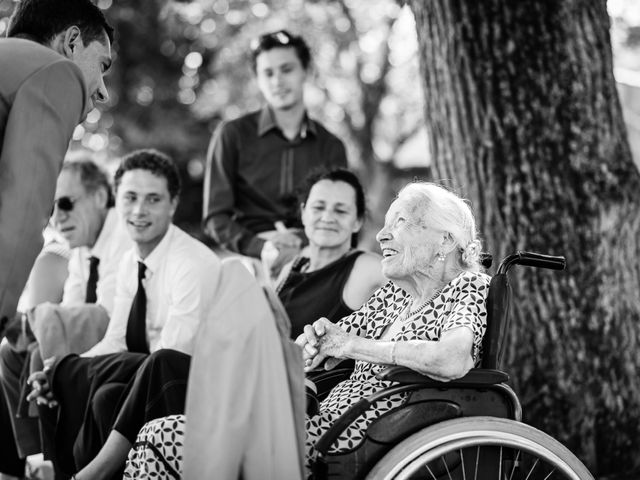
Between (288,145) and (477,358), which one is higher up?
(288,145)

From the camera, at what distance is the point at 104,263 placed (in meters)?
5.12

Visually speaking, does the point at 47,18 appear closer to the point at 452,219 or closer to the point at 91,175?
the point at 452,219

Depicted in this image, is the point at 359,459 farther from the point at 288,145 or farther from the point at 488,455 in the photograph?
the point at 288,145

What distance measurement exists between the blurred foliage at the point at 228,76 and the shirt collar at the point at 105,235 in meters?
8.04

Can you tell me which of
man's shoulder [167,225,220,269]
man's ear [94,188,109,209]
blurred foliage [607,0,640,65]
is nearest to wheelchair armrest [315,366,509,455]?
man's shoulder [167,225,220,269]

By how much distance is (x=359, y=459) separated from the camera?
118 inches

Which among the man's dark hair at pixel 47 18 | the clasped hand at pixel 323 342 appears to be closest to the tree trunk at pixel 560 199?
the clasped hand at pixel 323 342

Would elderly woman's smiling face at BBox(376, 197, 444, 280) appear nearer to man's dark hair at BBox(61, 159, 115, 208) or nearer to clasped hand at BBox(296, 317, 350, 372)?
clasped hand at BBox(296, 317, 350, 372)

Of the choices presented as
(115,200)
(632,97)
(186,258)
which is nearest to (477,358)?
(186,258)

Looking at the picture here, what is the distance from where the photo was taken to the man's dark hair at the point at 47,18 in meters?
3.06

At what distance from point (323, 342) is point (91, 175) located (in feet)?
7.63

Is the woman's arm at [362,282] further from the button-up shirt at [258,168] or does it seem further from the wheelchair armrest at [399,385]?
the wheelchair armrest at [399,385]

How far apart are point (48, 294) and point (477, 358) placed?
3.05 m

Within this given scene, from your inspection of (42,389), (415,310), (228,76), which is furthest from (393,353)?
(228,76)
